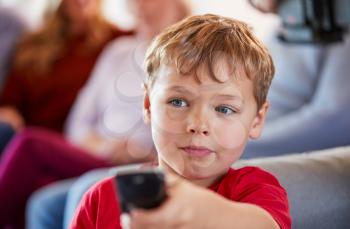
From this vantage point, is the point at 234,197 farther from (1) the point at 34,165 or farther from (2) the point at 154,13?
(2) the point at 154,13

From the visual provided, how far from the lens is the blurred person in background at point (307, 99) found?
1594 mm

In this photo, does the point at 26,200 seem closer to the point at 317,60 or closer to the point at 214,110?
the point at 317,60

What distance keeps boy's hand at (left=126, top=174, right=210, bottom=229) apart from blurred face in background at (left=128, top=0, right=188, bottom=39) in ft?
4.52

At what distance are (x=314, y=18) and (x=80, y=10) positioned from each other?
4.65ft

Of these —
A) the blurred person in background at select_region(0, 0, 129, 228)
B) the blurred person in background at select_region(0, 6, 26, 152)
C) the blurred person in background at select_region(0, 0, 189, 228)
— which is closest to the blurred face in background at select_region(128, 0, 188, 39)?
the blurred person in background at select_region(0, 0, 189, 228)

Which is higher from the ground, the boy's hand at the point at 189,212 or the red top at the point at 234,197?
the boy's hand at the point at 189,212

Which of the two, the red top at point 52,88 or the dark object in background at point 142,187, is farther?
the red top at point 52,88

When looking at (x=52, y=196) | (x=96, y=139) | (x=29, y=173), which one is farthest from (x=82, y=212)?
(x=96, y=139)

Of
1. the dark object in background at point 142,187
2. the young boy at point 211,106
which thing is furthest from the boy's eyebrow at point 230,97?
the dark object in background at point 142,187

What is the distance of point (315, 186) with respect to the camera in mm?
1034

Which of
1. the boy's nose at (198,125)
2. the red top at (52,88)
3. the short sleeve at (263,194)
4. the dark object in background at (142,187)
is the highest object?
the dark object in background at (142,187)

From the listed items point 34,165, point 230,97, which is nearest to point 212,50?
point 230,97

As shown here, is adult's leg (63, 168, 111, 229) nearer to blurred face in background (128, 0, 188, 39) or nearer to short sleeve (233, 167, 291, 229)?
short sleeve (233, 167, 291, 229)

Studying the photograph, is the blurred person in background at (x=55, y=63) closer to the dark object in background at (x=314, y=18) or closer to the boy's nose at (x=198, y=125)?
the dark object in background at (x=314, y=18)
